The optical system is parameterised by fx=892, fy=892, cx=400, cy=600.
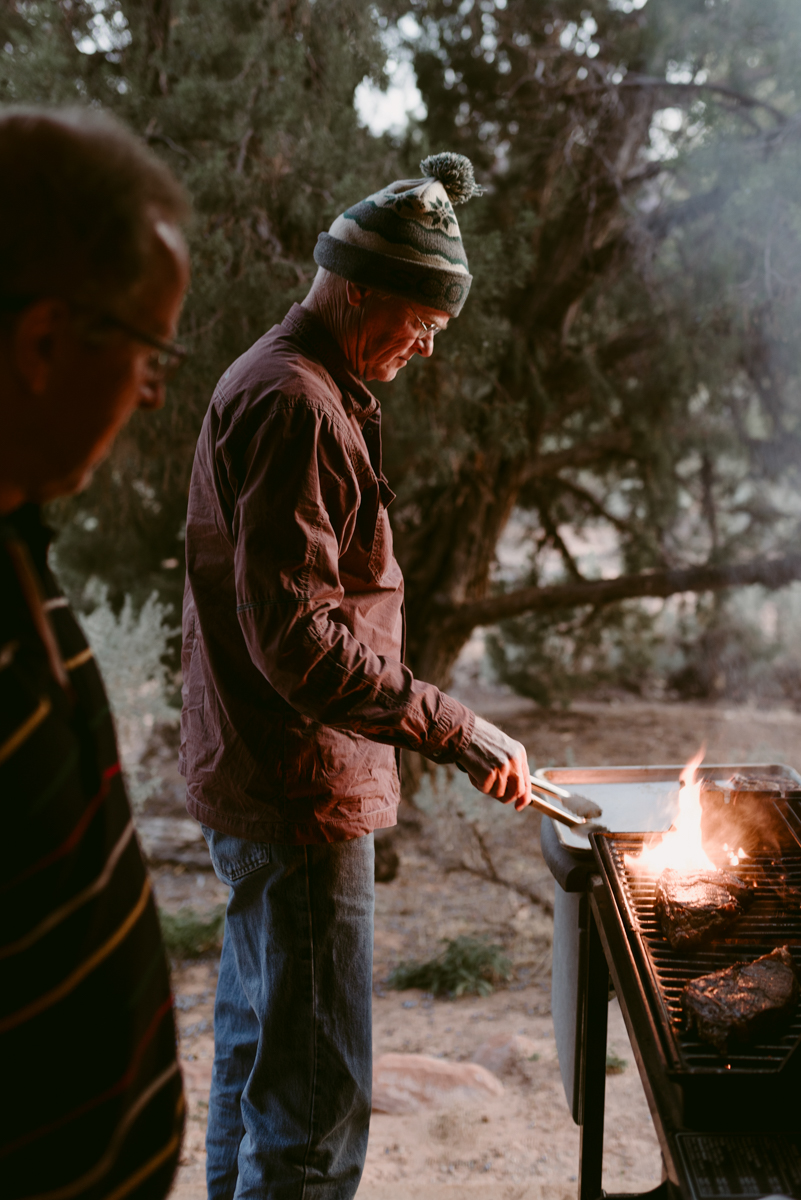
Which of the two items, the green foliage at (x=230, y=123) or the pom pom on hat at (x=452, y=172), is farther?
the green foliage at (x=230, y=123)

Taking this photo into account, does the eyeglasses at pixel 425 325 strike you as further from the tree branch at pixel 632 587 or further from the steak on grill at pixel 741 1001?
the tree branch at pixel 632 587

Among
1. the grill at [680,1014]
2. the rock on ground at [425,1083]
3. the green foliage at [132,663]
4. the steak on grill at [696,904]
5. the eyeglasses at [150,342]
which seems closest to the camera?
the eyeglasses at [150,342]

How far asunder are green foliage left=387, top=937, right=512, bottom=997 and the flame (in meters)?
2.07

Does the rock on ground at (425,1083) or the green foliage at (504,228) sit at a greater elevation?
the green foliage at (504,228)

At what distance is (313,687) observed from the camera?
1564 mm

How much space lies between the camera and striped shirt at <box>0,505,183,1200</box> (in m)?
0.81

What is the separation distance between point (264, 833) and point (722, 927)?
0.84 m

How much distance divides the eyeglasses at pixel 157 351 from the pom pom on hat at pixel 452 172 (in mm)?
1107

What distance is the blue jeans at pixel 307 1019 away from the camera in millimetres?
1697

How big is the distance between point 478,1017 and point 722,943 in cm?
230

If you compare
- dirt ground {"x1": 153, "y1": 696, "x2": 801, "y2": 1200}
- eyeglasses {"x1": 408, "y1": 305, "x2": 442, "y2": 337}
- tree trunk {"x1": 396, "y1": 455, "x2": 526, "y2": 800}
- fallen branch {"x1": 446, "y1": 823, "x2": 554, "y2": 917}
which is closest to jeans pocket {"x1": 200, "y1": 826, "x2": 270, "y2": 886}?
eyeglasses {"x1": 408, "y1": 305, "x2": 442, "y2": 337}

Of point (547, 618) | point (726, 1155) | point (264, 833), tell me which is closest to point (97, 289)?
point (264, 833)

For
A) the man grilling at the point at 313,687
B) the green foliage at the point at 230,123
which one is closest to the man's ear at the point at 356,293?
the man grilling at the point at 313,687

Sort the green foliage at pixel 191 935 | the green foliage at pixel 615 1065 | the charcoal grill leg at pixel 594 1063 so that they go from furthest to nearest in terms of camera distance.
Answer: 1. the green foliage at pixel 191 935
2. the green foliage at pixel 615 1065
3. the charcoal grill leg at pixel 594 1063
